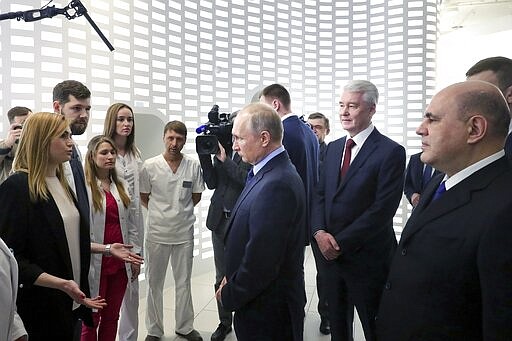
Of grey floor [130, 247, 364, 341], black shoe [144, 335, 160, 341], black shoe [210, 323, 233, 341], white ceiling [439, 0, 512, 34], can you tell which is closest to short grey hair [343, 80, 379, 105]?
grey floor [130, 247, 364, 341]

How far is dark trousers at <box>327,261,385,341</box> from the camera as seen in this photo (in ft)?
7.08

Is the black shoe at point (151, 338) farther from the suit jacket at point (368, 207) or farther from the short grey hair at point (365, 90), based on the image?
the short grey hair at point (365, 90)

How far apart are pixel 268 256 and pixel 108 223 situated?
4.17 ft

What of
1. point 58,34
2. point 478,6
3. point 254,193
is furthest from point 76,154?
point 478,6

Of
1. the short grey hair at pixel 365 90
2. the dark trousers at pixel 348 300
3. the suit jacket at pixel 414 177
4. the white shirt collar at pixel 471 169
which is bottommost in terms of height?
the dark trousers at pixel 348 300

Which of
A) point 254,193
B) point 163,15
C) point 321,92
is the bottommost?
point 254,193

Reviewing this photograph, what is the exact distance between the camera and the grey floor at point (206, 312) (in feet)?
10.3

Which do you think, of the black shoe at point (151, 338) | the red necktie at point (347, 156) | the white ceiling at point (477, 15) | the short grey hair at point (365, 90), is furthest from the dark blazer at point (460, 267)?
the white ceiling at point (477, 15)

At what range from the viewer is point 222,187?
2.95 metres

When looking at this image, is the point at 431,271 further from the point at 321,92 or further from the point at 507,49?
the point at 507,49

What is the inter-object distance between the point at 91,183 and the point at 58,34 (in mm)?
1243

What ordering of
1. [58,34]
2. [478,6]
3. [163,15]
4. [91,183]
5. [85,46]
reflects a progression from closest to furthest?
[91,183], [58,34], [85,46], [163,15], [478,6]

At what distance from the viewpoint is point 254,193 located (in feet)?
5.57

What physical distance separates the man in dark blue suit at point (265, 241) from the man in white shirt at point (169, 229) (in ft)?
4.49
